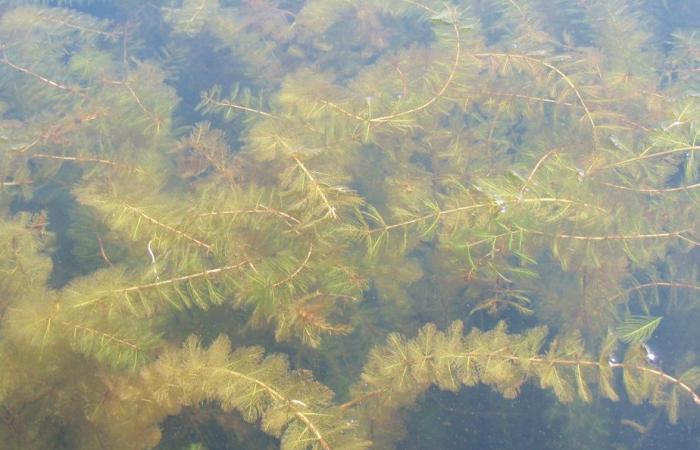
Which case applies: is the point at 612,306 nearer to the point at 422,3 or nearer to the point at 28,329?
the point at 422,3

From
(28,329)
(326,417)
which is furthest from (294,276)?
(28,329)

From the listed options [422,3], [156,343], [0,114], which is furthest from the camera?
[422,3]

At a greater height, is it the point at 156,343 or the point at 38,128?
the point at 38,128

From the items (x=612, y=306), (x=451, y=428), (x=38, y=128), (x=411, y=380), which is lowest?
(x=451, y=428)

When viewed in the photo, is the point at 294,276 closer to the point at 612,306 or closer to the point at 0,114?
the point at 612,306

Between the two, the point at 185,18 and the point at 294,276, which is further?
the point at 185,18

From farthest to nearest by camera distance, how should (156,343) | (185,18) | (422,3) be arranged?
1. (185,18)
2. (422,3)
3. (156,343)
